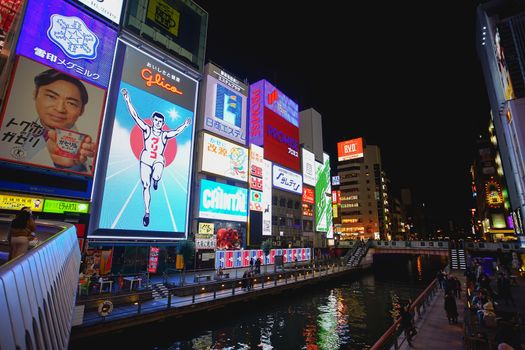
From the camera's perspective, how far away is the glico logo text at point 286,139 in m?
55.7

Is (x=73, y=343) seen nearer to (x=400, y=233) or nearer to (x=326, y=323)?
(x=326, y=323)

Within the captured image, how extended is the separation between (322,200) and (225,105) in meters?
37.7

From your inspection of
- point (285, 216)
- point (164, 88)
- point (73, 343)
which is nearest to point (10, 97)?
point (164, 88)

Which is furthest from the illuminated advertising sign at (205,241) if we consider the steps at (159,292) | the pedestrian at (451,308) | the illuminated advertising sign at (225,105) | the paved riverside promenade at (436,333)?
the pedestrian at (451,308)

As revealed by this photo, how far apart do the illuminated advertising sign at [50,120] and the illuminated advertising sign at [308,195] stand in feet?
151

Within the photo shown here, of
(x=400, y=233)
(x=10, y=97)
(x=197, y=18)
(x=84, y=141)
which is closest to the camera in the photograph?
(x=10, y=97)

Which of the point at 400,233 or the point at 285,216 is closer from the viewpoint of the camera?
the point at 285,216

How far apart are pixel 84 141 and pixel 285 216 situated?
39.6m

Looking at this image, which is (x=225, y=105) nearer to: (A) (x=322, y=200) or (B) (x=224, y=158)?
(B) (x=224, y=158)

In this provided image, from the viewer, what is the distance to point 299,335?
17.4 m

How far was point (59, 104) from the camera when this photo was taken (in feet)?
80.6

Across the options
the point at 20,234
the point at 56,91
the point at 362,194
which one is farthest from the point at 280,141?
the point at 362,194

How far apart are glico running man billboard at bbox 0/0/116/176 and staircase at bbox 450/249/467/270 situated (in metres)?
50.6

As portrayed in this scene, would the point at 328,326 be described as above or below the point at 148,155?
below
